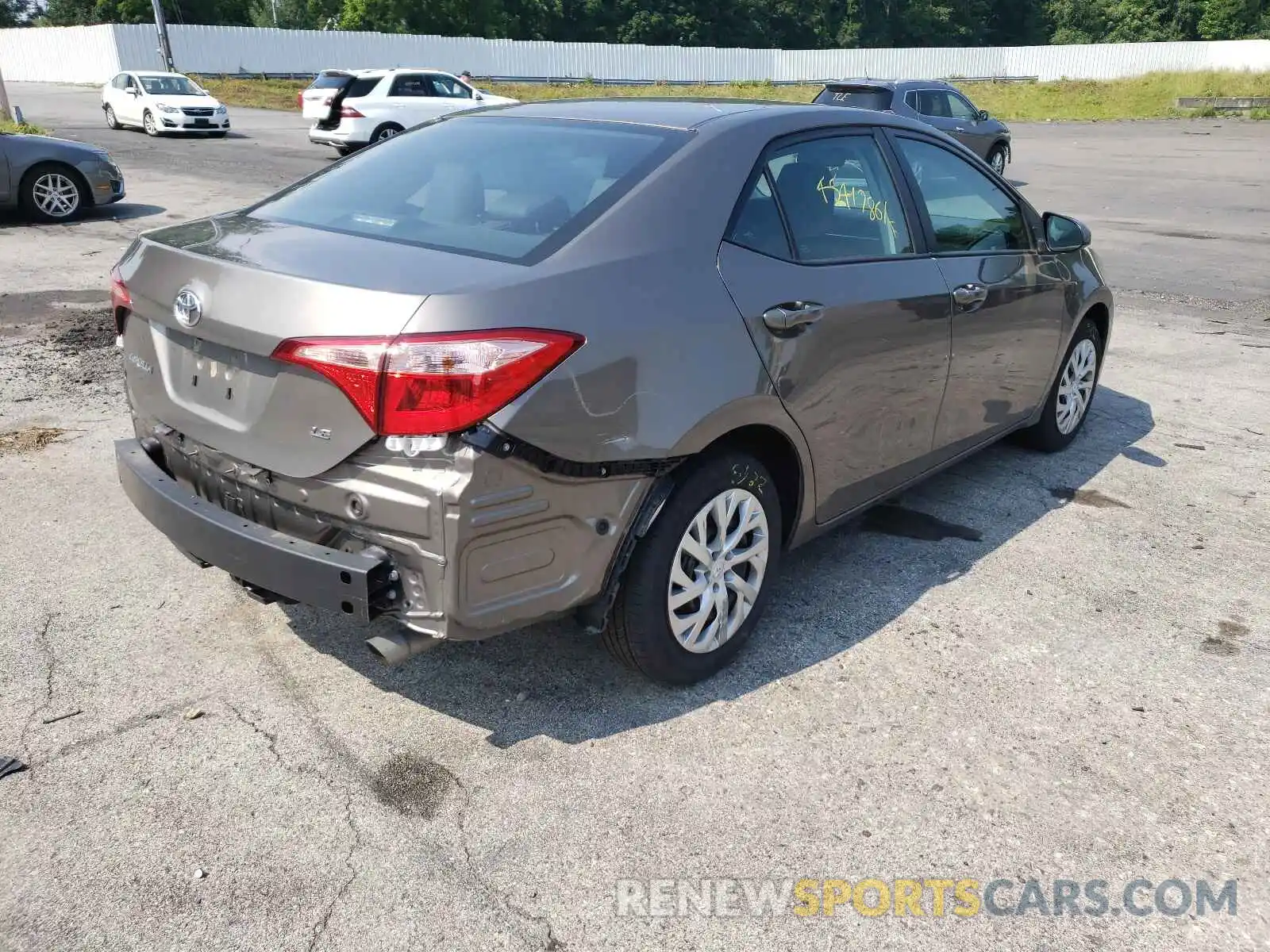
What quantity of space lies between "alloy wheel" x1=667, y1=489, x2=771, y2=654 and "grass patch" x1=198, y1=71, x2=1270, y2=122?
36.7 m

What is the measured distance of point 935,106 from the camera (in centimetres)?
1941

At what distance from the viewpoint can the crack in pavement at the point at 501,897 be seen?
2.40 meters

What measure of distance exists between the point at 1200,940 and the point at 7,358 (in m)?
7.12

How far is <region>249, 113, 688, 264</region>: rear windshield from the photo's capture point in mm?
3037

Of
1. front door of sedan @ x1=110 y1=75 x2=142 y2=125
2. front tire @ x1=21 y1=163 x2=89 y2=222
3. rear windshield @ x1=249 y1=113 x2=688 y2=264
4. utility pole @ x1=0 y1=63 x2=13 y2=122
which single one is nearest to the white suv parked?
front door of sedan @ x1=110 y1=75 x2=142 y2=125

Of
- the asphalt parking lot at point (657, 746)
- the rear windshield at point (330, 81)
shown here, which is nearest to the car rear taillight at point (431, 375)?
the asphalt parking lot at point (657, 746)

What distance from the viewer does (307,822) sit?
2.74 metres

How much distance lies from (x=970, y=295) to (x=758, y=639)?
166 centimetres

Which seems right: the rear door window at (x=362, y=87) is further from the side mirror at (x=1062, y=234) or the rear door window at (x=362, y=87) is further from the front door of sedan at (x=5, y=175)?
the side mirror at (x=1062, y=234)

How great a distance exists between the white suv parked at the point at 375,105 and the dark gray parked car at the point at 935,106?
24.1 ft

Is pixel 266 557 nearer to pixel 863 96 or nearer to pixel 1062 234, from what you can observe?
pixel 1062 234

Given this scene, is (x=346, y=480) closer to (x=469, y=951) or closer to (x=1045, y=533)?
(x=469, y=951)

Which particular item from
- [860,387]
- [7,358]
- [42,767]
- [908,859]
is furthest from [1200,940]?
[7,358]

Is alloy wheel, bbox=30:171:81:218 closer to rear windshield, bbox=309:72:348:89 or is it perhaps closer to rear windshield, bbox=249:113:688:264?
rear windshield, bbox=249:113:688:264
